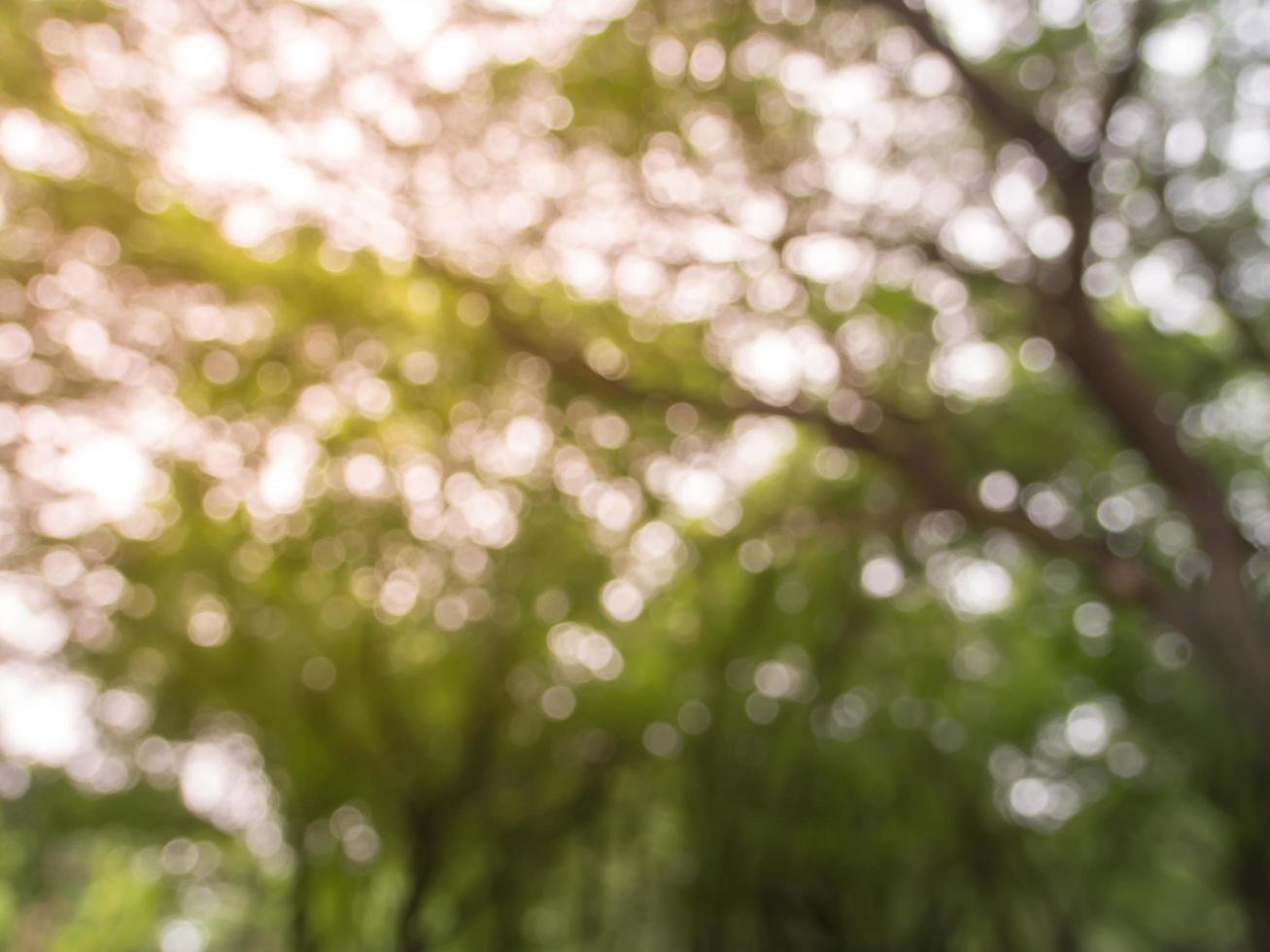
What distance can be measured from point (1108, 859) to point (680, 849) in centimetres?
454

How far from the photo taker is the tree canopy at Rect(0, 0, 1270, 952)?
218 inches

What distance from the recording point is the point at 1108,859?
10.7m

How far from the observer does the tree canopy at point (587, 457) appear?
Result: 18.1 feet

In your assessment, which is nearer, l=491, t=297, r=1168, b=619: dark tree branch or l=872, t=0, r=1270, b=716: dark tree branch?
l=872, t=0, r=1270, b=716: dark tree branch

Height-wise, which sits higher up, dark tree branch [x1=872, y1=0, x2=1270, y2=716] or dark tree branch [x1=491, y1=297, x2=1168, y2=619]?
dark tree branch [x1=872, y1=0, x2=1270, y2=716]

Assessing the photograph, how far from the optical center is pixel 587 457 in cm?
656

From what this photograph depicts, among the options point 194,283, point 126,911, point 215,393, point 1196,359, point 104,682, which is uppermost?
point 1196,359

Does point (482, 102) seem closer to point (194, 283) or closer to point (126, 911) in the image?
point (194, 283)

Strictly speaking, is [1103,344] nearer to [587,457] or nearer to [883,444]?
[883,444]

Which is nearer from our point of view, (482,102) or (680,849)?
(482,102)

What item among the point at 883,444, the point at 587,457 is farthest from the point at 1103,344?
the point at 587,457

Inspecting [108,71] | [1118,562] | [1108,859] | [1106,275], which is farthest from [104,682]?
[1108,859]

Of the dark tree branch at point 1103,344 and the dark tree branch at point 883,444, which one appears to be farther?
the dark tree branch at point 883,444

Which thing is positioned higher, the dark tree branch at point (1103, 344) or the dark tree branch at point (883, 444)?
the dark tree branch at point (1103, 344)
